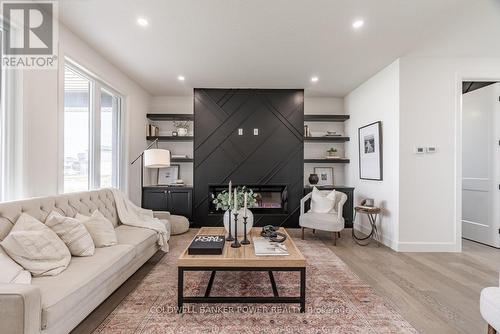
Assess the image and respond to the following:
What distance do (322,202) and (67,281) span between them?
3.64 meters

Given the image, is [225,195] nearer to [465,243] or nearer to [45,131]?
[45,131]

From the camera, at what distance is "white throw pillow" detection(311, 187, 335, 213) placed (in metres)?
4.27

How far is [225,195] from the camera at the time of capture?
2713 mm

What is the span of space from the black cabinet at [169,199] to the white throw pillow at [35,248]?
283 cm

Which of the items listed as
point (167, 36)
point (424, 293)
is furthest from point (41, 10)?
point (424, 293)

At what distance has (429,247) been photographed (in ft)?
11.6

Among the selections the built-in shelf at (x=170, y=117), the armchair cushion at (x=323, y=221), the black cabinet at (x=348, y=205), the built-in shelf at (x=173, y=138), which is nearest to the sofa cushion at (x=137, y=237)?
the built-in shelf at (x=173, y=138)

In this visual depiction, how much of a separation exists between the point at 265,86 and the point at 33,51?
3.42 meters

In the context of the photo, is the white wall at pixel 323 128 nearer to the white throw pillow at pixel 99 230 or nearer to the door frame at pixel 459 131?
the door frame at pixel 459 131

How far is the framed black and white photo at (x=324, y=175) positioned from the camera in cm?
536

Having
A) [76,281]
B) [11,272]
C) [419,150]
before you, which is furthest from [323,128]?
[11,272]

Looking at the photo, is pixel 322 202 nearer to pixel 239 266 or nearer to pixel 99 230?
pixel 239 266

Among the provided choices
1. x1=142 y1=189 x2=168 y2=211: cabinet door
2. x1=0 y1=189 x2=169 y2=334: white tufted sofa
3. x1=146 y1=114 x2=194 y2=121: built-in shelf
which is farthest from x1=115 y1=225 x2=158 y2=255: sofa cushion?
x1=146 y1=114 x2=194 y2=121: built-in shelf

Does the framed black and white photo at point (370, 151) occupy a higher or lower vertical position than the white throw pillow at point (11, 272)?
higher
